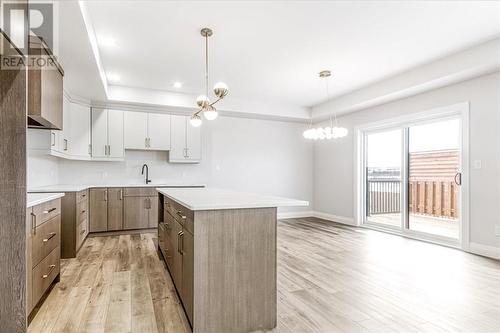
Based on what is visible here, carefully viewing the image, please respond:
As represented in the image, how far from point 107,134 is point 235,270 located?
449 cm

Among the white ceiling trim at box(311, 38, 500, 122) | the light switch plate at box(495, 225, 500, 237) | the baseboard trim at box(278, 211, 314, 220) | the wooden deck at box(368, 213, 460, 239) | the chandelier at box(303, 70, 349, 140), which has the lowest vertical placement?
the baseboard trim at box(278, 211, 314, 220)

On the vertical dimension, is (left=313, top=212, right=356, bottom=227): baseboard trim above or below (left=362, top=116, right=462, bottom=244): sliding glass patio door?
below

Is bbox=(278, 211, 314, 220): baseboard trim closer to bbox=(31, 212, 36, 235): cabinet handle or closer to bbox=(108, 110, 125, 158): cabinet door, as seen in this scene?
bbox=(108, 110, 125, 158): cabinet door

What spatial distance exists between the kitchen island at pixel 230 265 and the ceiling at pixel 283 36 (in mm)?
2065

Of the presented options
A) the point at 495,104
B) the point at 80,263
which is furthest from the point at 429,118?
the point at 80,263

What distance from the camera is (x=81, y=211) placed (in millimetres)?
4230

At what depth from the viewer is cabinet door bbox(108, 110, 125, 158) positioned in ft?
17.9

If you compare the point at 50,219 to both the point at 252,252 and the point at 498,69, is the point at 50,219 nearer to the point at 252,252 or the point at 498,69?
the point at 252,252

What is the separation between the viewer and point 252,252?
2.06m

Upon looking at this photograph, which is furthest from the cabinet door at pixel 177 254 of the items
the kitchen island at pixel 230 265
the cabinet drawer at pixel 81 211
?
the cabinet drawer at pixel 81 211

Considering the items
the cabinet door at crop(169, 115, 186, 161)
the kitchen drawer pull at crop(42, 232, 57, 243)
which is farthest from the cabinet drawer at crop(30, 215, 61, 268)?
the cabinet door at crop(169, 115, 186, 161)

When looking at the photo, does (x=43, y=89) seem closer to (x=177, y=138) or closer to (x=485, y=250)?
(x=177, y=138)

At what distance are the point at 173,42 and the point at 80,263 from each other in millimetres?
2966

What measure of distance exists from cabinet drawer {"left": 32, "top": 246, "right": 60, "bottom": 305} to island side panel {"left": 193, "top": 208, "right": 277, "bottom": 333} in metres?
1.36
